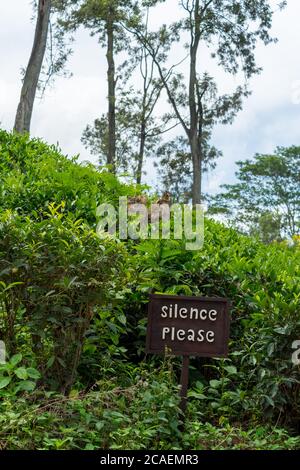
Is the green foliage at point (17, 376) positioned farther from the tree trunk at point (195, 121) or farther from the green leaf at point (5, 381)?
the tree trunk at point (195, 121)

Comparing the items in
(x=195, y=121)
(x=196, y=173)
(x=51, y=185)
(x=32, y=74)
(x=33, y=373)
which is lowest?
(x=33, y=373)

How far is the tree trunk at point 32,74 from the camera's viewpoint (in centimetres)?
1499

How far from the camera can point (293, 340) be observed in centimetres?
514

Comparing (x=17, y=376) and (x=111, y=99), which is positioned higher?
(x=111, y=99)

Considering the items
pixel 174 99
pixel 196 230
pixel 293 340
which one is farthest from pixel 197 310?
pixel 174 99

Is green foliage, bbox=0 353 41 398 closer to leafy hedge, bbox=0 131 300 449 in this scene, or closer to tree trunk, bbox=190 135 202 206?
leafy hedge, bbox=0 131 300 449

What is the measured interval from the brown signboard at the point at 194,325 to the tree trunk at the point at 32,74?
10.5m

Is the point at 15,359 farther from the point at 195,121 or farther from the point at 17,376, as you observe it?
the point at 195,121

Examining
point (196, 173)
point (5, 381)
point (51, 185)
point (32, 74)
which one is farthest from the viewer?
point (196, 173)

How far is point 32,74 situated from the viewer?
599 inches

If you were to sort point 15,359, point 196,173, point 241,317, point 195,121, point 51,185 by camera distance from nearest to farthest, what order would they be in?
point 15,359 < point 241,317 < point 51,185 < point 196,173 < point 195,121

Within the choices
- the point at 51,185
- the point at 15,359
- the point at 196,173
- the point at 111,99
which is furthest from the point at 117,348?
the point at 111,99

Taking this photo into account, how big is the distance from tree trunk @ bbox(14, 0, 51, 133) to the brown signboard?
10.5 m

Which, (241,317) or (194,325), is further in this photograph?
(241,317)
